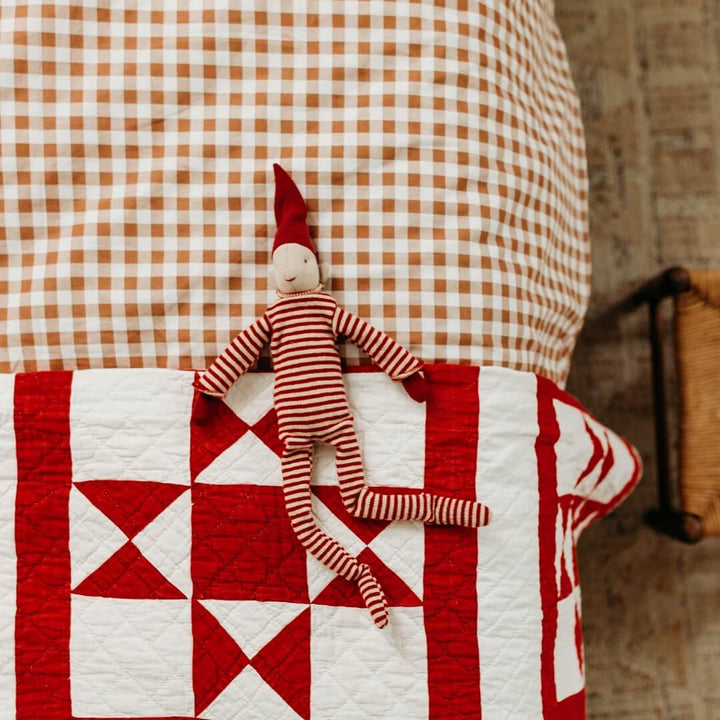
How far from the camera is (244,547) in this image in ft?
2.60

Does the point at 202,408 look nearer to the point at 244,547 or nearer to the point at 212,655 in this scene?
the point at 244,547

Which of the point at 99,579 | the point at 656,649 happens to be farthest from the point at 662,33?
the point at 99,579

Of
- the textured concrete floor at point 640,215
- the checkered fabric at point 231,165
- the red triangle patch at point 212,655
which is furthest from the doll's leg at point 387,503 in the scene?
the textured concrete floor at point 640,215

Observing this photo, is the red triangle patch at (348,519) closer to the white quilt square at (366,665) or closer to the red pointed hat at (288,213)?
the white quilt square at (366,665)

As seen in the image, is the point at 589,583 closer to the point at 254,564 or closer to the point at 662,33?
the point at 254,564

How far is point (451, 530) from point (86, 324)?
50 centimetres

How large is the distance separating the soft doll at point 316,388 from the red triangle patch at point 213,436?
0.13ft

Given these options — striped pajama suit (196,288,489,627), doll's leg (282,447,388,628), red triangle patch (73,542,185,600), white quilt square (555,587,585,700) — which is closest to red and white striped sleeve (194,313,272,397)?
striped pajama suit (196,288,489,627)

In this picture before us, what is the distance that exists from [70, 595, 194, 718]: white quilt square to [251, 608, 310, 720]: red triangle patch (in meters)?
0.10

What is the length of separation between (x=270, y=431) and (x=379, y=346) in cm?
17

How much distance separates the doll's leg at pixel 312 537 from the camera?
0.76 meters

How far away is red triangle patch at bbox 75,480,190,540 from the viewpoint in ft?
2.61

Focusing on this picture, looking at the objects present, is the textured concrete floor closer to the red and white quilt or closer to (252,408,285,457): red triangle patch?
the red and white quilt

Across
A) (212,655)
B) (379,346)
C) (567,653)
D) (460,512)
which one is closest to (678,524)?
(567,653)
